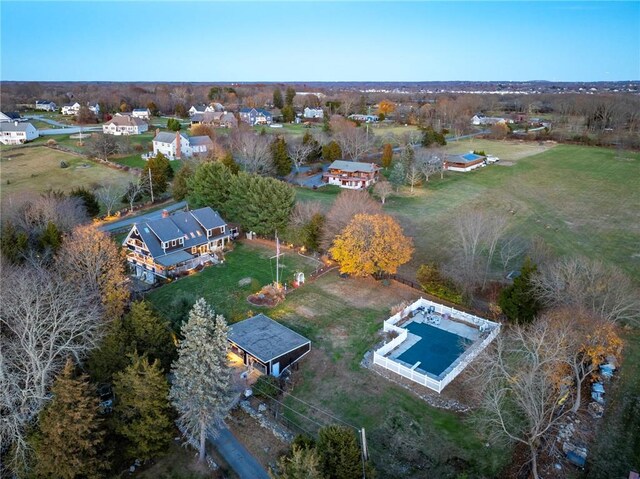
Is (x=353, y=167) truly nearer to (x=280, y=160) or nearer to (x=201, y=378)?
(x=280, y=160)

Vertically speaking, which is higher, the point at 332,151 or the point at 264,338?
the point at 332,151

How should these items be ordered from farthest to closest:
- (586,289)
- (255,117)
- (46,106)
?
(46,106) → (255,117) → (586,289)

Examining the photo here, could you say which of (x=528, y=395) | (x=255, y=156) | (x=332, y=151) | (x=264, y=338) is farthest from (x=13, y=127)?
(x=528, y=395)

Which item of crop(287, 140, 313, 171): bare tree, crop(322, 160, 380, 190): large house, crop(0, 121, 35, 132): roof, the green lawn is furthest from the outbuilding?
crop(0, 121, 35, 132): roof

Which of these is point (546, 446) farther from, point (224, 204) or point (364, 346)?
point (224, 204)

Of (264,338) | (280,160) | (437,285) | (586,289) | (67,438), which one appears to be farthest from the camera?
(280,160)

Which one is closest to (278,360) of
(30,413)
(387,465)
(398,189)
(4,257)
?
(387,465)

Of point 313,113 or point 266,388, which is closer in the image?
point 266,388
